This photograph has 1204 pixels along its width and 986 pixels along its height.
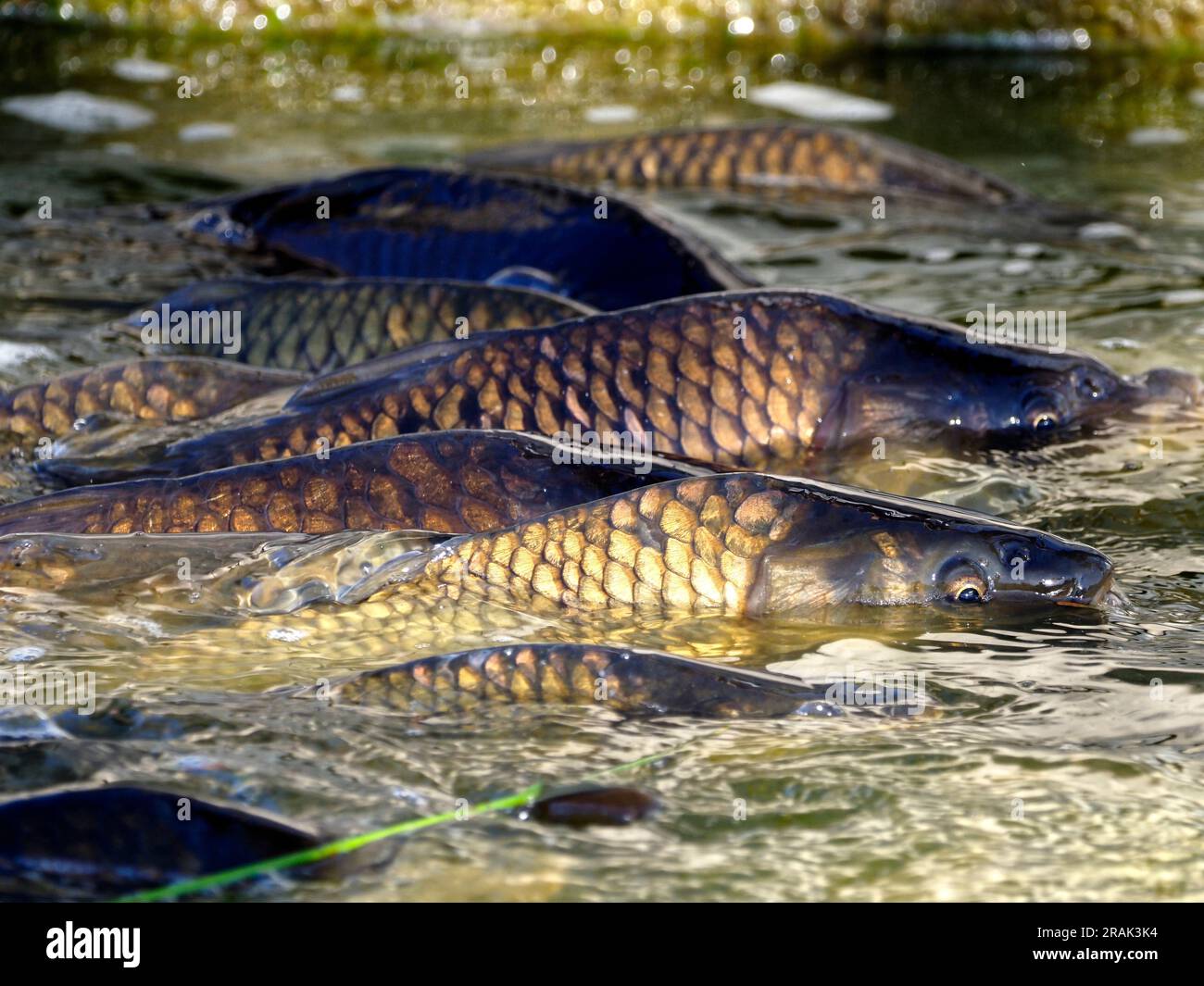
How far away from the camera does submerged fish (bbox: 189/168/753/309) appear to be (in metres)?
4.67

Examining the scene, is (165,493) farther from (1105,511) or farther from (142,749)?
(1105,511)

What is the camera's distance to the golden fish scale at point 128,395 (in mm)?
3789

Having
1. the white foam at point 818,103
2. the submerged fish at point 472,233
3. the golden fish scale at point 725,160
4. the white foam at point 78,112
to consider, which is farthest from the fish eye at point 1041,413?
the white foam at point 78,112

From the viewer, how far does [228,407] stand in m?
3.79

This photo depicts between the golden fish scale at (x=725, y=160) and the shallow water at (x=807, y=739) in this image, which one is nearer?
the shallow water at (x=807, y=739)

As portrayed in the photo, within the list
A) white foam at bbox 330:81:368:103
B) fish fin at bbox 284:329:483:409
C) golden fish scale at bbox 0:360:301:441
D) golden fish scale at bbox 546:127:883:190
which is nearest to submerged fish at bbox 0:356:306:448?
golden fish scale at bbox 0:360:301:441

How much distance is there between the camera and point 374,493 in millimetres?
3041

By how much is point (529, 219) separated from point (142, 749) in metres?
2.86

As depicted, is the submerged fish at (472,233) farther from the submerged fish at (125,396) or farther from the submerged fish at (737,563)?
the submerged fish at (737,563)

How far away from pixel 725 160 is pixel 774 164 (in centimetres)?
18

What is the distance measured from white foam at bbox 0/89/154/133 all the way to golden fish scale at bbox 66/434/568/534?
4.53 metres

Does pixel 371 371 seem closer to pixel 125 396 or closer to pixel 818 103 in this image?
pixel 125 396

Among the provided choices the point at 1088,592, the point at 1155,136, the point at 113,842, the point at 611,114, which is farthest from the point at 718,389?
the point at 1155,136
